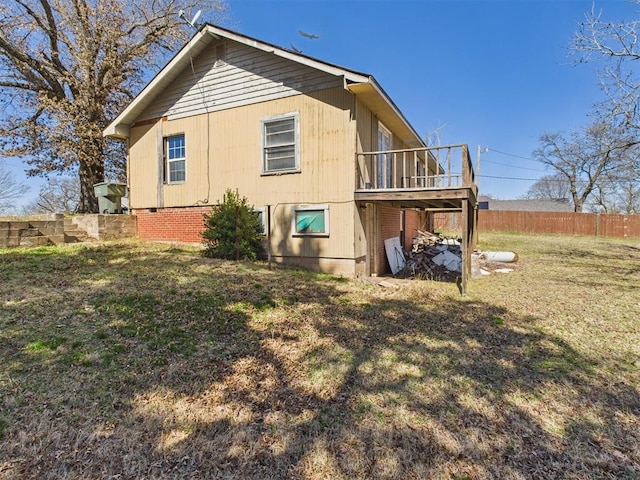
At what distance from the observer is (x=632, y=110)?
34.4 feet

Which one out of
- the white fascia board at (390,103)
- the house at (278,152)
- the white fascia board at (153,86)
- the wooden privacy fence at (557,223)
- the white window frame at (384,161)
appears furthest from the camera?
the wooden privacy fence at (557,223)

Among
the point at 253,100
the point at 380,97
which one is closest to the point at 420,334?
the point at 380,97

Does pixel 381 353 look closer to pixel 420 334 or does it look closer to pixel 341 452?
pixel 420 334

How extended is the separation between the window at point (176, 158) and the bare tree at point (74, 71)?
5.73 m

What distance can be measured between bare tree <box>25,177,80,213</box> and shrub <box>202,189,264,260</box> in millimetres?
33448

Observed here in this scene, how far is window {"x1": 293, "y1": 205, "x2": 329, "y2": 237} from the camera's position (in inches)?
353

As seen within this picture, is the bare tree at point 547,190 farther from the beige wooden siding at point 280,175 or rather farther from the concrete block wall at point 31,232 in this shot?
the concrete block wall at point 31,232

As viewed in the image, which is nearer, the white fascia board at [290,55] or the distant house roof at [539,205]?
the white fascia board at [290,55]

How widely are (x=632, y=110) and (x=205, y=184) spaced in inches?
514

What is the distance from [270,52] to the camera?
905cm

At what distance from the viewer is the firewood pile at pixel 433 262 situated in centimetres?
1016

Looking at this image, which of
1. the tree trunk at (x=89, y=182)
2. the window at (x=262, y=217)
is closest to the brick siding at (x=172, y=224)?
the window at (x=262, y=217)

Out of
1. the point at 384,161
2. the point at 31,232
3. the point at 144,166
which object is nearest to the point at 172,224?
the point at 144,166

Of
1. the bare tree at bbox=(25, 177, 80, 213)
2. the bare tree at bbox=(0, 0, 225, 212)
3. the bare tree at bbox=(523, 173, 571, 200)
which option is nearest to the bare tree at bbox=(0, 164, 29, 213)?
the bare tree at bbox=(25, 177, 80, 213)
